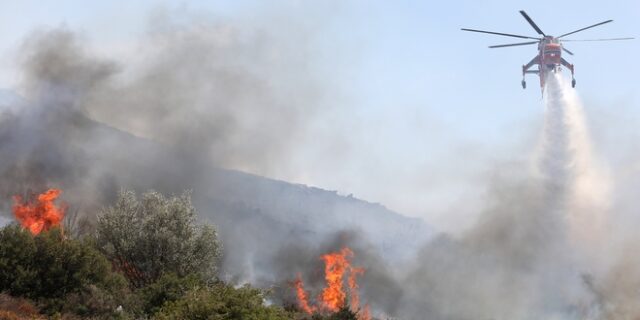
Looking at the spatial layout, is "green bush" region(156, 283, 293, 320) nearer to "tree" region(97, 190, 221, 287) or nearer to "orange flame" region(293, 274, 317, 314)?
"tree" region(97, 190, 221, 287)

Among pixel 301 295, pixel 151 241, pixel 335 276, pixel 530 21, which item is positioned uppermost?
pixel 530 21

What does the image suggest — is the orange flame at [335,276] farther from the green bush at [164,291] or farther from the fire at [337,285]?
the green bush at [164,291]

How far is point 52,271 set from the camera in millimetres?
27797

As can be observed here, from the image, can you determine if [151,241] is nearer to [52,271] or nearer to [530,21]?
[52,271]

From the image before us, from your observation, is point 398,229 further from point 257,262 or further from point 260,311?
point 260,311

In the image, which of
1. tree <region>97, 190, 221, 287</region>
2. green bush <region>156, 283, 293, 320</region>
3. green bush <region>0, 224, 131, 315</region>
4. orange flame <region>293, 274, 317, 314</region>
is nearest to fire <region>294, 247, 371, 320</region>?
orange flame <region>293, 274, 317, 314</region>

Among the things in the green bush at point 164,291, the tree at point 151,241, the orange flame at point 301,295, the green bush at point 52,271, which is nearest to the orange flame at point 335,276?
the orange flame at point 301,295

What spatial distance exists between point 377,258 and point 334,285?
18.1 metres

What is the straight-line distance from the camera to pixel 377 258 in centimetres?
10300

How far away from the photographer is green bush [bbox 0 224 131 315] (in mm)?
26594

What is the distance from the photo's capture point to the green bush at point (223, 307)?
2292cm

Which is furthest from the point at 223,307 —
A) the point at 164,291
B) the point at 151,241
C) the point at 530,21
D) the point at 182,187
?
the point at 182,187

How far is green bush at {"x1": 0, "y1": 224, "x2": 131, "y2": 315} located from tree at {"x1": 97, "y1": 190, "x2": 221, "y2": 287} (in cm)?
1015

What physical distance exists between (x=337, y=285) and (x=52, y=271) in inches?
2461
